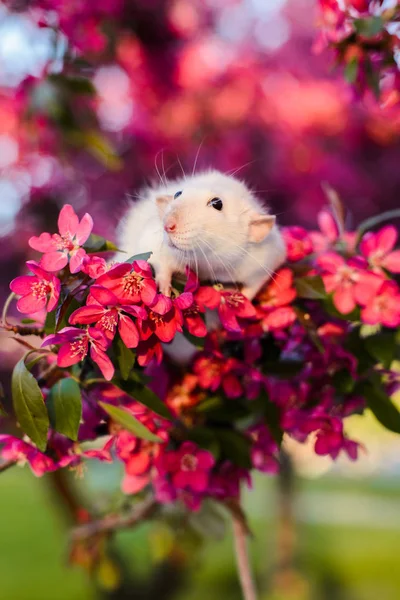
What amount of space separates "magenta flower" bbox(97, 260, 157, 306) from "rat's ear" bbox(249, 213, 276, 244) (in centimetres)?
22

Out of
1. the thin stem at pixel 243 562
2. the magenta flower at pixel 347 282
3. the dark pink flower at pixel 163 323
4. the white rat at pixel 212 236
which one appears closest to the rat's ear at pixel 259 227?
the white rat at pixel 212 236

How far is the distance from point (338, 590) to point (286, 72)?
3.04 metres

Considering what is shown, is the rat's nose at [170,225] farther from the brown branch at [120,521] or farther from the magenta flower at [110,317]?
the brown branch at [120,521]

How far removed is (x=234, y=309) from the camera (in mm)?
894

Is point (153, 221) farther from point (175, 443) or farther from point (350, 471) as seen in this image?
point (350, 471)

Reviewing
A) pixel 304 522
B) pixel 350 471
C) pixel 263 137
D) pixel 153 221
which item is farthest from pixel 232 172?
pixel 350 471

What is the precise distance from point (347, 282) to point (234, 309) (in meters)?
0.19

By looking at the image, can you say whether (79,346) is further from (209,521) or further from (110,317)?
(209,521)

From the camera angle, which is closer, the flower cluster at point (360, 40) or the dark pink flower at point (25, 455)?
the dark pink flower at point (25, 455)

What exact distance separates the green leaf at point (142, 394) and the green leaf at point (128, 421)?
26 mm

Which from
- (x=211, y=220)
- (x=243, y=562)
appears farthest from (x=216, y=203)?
(x=243, y=562)

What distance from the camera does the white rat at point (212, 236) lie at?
876 mm

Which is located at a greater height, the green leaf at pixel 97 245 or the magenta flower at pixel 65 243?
the magenta flower at pixel 65 243

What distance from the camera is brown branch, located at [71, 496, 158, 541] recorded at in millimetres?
1360
